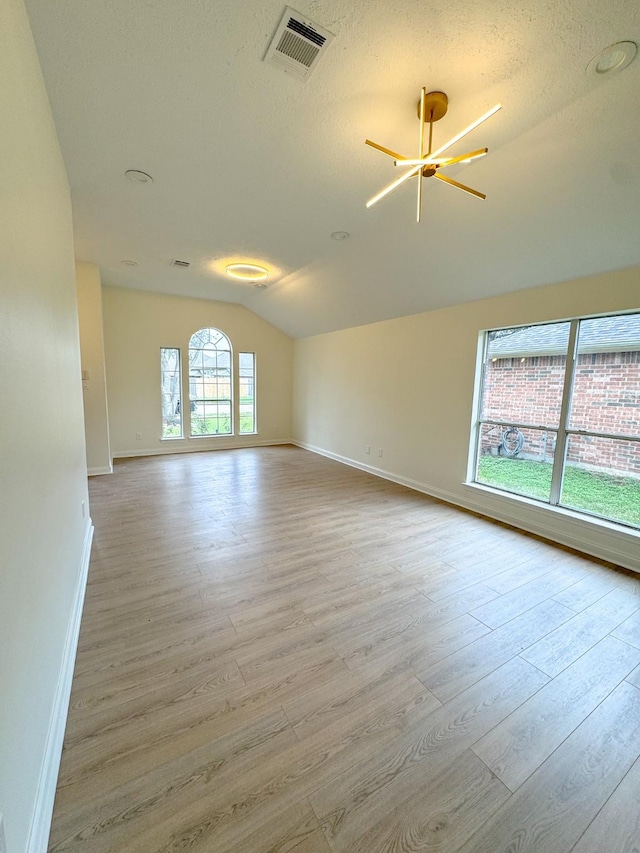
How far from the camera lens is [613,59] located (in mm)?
1544

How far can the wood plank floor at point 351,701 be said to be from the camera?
3.66 feet

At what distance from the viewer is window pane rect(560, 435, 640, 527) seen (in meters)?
2.85

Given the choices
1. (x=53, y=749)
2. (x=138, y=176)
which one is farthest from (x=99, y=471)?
(x=53, y=749)

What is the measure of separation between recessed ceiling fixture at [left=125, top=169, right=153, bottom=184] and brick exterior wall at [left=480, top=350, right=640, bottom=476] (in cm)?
384

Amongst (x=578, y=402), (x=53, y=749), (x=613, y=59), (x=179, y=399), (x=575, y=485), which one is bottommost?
(x=53, y=749)

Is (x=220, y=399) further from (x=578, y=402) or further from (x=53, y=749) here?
(x=53, y=749)

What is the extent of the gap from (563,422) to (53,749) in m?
4.11

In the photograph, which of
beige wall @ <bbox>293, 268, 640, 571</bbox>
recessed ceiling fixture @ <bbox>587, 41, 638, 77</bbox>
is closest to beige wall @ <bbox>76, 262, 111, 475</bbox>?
beige wall @ <bbox>293, 268, 640, 571</bbox>

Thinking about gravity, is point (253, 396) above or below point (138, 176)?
below

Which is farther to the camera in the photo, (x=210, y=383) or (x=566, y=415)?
(x=210, y=383)

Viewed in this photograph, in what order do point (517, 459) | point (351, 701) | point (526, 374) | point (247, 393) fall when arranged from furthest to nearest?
point (247, 393) < point (517, 459) < point (526, 374) < point (351, 701)

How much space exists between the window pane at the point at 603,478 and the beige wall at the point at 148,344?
5853 millimetres

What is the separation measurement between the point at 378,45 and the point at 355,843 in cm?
321

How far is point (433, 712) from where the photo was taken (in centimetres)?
150
